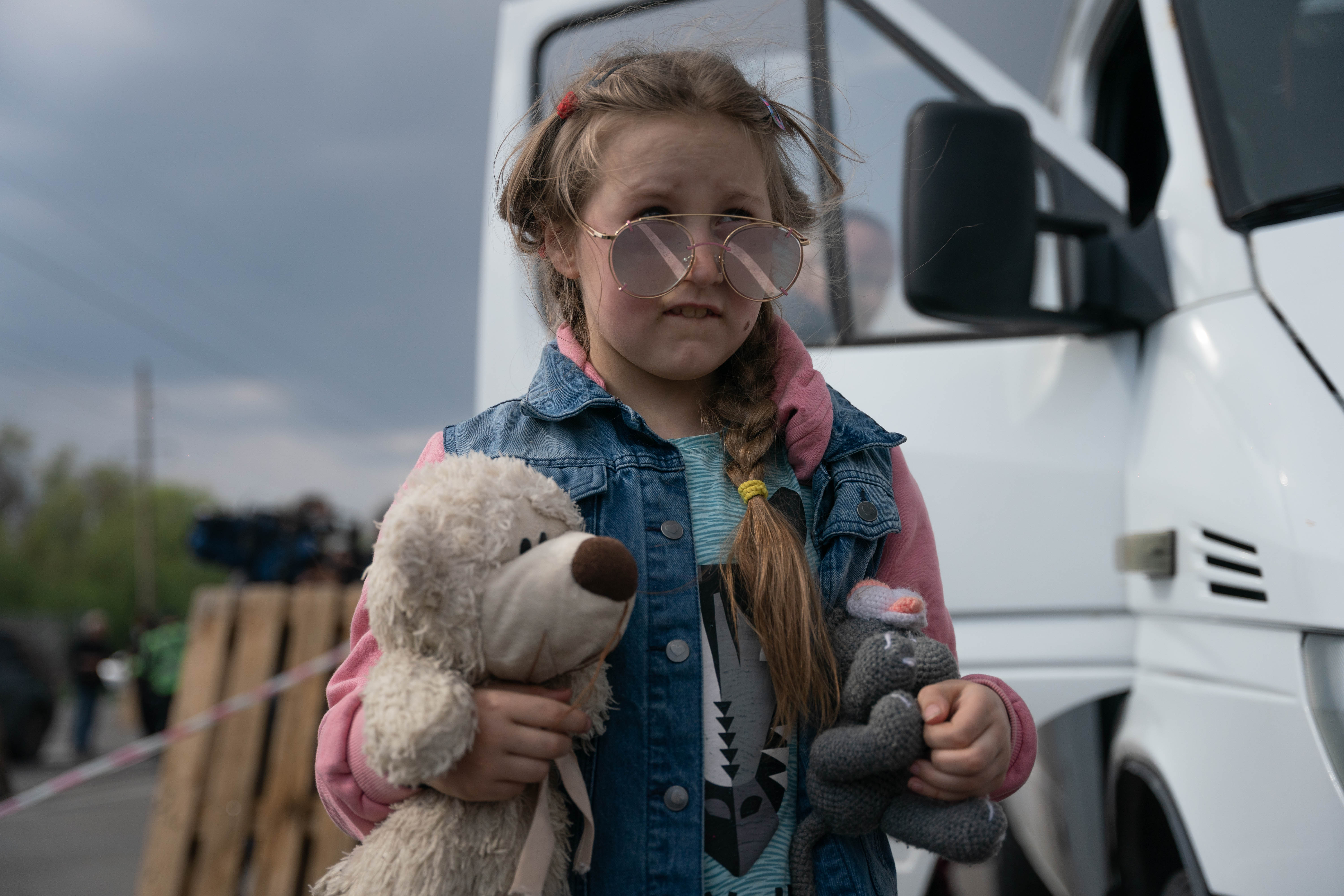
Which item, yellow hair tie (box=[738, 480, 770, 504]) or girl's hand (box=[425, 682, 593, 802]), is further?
yellow hair tie (box=[738, 480, 770, 504])

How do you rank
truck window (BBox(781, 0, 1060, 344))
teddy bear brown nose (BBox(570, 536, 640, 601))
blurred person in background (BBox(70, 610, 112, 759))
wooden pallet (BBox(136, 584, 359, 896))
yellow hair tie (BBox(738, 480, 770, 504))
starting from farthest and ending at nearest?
blurred person in background (BBox(70, 610, 112, 759)), wooden pallet (BBox(136, 584, 359, 896)), truck window (BBox(781, 0, 1060, 344)), yellow hair tie (BBox(738, 480, 770, 504)), teddy bear brown nose (BBox(570, 536, 640, 601))

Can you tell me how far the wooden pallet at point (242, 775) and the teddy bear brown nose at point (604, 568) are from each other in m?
3.49

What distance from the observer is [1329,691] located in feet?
4.72

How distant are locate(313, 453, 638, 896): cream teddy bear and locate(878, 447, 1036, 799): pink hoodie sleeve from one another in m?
0.43

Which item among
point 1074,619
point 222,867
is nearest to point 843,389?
point 1074,619

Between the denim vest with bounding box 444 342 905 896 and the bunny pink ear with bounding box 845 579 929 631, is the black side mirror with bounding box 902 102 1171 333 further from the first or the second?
the bunny pink ear with bounding box 845 579 929 631

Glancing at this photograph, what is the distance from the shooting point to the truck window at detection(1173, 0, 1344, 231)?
5.74ft

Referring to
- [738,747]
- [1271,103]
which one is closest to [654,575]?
[738,747]

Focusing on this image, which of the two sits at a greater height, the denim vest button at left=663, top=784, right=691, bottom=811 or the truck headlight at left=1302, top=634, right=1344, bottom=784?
the truck headlight at left=1302, top=634, right=1344, bottom=784

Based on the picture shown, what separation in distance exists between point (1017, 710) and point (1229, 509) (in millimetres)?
768

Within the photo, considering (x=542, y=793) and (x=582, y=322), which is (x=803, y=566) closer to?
(x=542, y=793)

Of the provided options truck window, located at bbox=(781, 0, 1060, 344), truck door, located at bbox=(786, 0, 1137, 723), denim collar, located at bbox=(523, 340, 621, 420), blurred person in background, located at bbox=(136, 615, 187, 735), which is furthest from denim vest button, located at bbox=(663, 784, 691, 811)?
blurred person in background, located at bbox=(136, 615, 187, 735)

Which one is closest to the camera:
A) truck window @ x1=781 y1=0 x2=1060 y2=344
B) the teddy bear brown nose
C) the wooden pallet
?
the teddy bear brown nose

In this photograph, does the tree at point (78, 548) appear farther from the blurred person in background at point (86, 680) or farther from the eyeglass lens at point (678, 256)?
the eyeglass lens at point (678, 256)
